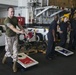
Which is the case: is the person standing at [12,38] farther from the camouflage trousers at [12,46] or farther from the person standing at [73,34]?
the person standing at [73,34]

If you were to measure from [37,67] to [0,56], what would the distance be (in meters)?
1.49

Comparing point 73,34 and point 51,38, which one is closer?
point 51,38

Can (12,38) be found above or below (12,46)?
above

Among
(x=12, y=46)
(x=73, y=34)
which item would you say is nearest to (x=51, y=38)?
(x=12, y=46)

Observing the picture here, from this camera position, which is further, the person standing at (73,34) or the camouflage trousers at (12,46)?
the person standing at (73,34)

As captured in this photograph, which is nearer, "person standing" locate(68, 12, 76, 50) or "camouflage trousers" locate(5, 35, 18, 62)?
"camouflage trousers" locate(5, 35, 18, 62)

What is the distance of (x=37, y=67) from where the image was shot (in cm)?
359

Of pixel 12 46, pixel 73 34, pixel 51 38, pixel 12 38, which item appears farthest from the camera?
pixel 73 34

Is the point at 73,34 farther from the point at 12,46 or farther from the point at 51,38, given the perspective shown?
the point at 12,46

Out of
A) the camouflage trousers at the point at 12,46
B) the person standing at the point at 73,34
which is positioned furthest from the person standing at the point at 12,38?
the person standing at the point at 73,34

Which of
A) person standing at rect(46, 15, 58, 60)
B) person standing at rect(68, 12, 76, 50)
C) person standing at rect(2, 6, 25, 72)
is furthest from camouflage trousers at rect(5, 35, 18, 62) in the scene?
person standing at rect(68, 12, 76, 50)

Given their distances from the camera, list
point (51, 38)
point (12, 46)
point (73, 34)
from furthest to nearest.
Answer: point (73, 34), point (51, 38), point (12, 46)

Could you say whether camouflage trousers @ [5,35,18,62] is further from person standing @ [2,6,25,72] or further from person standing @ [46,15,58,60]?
person standing @ [46,15,58,60]

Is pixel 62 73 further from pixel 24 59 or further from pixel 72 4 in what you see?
→ pixel 72 4
